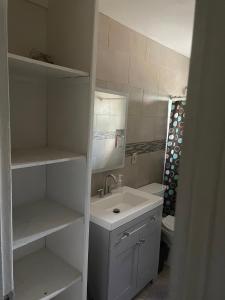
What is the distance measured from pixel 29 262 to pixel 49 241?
0.57ft

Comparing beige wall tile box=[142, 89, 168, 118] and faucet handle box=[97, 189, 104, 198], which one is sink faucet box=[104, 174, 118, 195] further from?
beige wall tile box=[142, 89, 168, 118]

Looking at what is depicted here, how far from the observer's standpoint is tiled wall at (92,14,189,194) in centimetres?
199

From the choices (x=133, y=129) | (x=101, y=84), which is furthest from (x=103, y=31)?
(x=133, y=129)

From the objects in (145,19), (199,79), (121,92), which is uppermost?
(145,19)

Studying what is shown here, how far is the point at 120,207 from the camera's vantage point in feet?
6.84

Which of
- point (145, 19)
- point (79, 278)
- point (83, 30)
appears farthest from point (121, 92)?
point (79, 278)

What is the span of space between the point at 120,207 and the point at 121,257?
Answer: 46 centimetres

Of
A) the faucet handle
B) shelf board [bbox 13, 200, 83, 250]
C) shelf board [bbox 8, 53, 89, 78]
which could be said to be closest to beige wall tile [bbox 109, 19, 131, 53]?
shelf board [bbox 8, 53, 89, 78]

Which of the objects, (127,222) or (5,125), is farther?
(127,222)

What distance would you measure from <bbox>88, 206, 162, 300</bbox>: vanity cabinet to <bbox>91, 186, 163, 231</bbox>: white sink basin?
0.05 m

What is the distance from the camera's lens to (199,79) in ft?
1.05

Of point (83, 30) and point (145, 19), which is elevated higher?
point (145, 19)

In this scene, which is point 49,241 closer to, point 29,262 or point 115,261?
point 29,262

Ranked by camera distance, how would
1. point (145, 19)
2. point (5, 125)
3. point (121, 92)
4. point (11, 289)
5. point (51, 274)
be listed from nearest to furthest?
point (5, 125) < point (11, 289) < point (51, 274) < point (145, 19) < point (121, 92)
